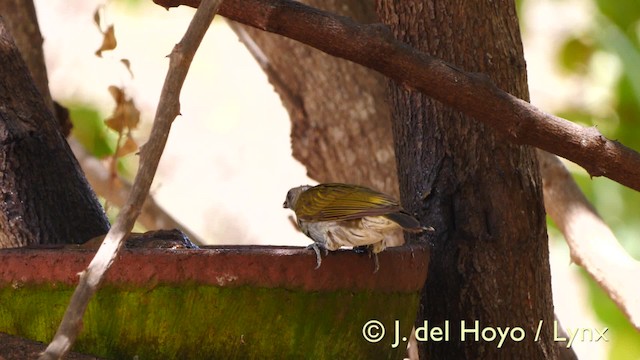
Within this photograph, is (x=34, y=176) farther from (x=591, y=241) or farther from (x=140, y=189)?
(x=591, y=241)

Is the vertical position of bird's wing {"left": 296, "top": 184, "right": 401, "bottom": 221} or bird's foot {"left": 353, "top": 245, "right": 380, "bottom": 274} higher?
Answer: bird's wing {"left": 296, "top": 184, "right": 401, "bottom": 221}

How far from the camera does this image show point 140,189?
1176 millimetres

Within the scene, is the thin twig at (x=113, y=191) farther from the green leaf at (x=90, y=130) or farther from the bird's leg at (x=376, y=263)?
the bird's leg at (x=376, y=263)

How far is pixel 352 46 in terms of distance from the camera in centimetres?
173

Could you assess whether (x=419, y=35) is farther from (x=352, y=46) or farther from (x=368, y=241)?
(x=368, y=241)

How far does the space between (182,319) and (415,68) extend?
645 mm

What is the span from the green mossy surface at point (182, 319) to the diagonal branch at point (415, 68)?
47 centimetres

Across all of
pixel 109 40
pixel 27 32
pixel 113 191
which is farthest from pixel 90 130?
pixel 109 40

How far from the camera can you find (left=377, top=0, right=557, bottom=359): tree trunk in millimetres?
1967

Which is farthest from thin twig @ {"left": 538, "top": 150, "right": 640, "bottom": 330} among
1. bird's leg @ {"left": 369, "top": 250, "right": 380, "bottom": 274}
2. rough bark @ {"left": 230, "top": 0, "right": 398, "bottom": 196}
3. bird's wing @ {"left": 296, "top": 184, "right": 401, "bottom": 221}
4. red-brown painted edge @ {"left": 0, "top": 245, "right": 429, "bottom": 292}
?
Result: red-brown painted edge @ {"left": 0, "top": 245, "right": 429, "bottom": 292}

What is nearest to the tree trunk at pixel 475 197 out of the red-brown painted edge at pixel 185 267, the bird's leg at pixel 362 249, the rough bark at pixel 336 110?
the bird's leg at pixel 362 249

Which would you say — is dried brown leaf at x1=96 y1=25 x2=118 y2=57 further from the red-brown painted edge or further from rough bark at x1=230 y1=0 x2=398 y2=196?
the red-brown painted edge

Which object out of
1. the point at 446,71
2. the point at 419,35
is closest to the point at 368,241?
the point at 446,71

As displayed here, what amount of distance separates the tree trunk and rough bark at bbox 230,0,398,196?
900 millimetres
